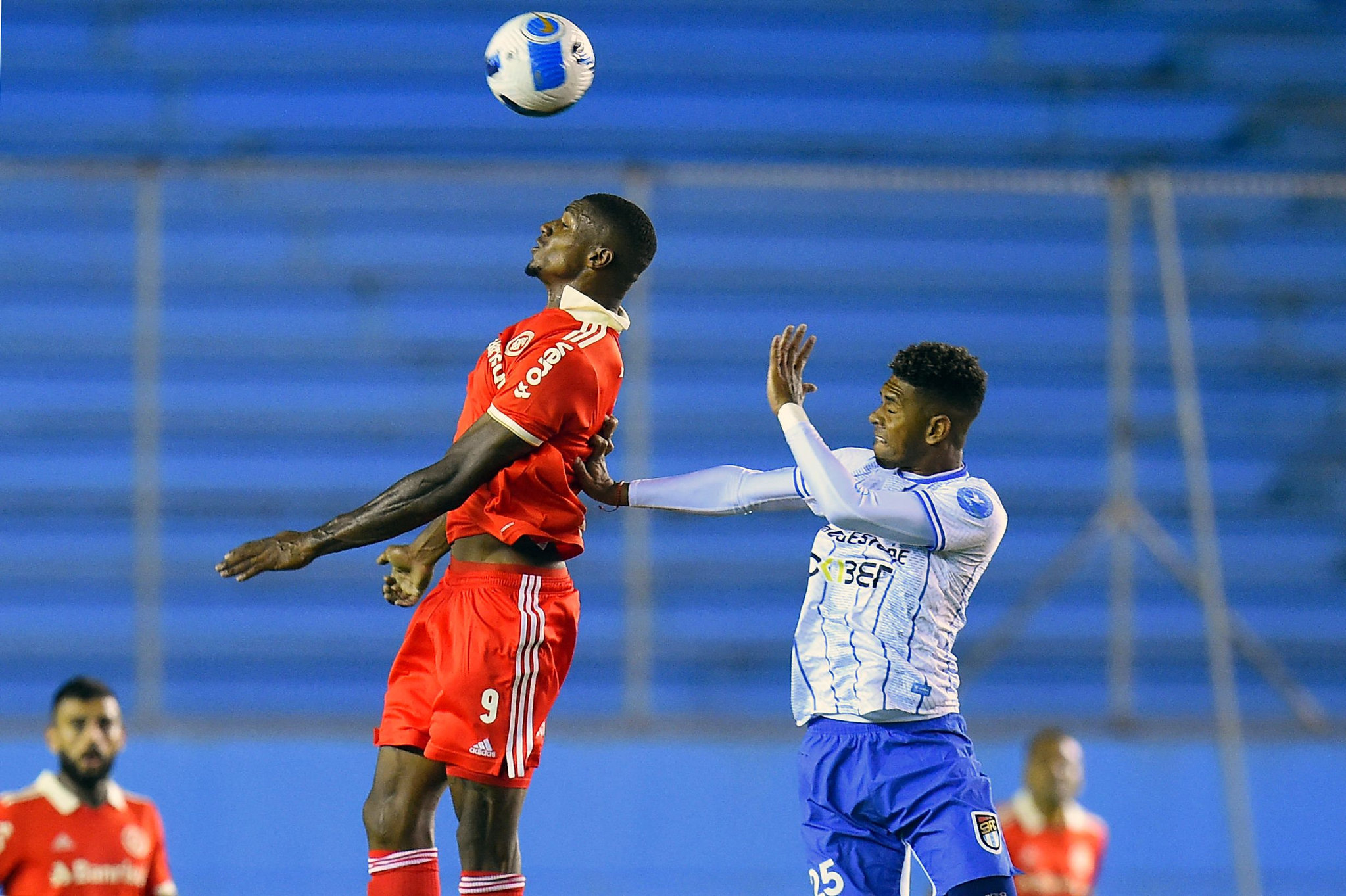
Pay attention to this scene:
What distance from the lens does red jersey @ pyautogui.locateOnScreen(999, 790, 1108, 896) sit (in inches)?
279

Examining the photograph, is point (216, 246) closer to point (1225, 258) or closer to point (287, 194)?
point (287, 194)

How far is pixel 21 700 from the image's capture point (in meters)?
7.91

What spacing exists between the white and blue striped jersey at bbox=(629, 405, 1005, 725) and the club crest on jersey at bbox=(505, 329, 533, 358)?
631mm

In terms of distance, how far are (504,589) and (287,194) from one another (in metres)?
4.29

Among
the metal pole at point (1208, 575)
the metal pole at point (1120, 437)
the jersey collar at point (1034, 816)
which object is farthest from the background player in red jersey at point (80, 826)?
the metal pole at point (1208, 575)

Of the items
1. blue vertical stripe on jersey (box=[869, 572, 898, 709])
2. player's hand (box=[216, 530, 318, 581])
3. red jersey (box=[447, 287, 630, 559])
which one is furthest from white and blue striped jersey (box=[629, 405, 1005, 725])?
player's hand (box=[216, 530, 318, 581])

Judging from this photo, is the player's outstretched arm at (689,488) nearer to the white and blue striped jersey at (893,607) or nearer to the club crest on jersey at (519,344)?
the white and blue striped jersey at (893,607)

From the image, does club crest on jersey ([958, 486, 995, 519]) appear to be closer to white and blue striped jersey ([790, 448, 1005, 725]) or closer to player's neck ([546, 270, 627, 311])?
white and blue striped jersey ([790, 448, 1005, 725])

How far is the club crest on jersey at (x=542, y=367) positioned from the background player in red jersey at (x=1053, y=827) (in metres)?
3.59

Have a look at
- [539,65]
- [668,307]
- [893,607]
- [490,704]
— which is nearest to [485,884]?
[490,704]

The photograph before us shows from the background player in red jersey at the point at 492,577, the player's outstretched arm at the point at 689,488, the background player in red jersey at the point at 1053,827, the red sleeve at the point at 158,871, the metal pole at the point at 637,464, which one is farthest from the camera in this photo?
the metal pole at the point at 637,464

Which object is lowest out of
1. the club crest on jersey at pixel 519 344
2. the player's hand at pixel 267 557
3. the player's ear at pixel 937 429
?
→ the player's hand at pixel 267 557

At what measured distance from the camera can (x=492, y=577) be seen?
13.8 feet

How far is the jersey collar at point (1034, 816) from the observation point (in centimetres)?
713
